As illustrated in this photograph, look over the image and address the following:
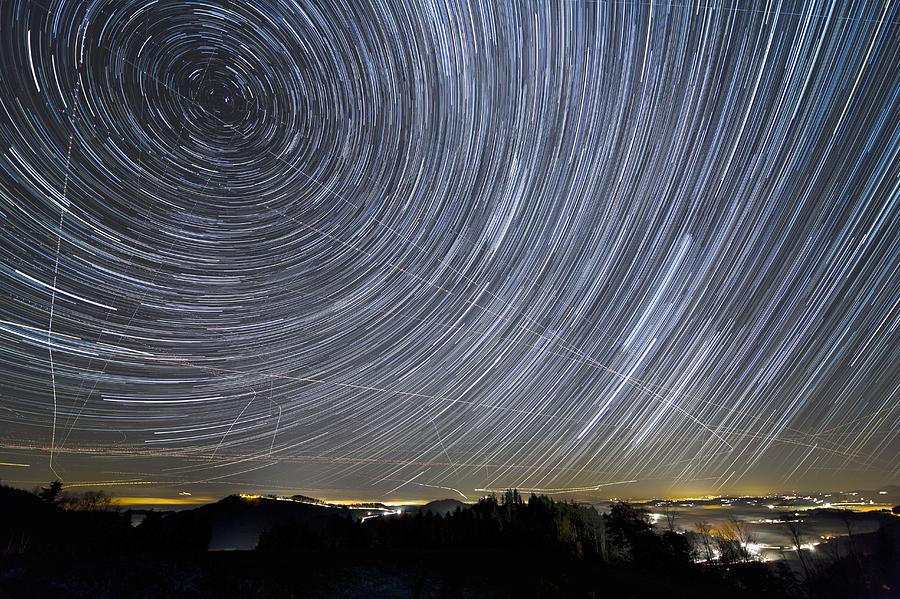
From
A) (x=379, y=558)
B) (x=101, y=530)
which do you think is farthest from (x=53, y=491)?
(x=379, y=558)

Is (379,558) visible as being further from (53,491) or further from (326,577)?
(53,491)

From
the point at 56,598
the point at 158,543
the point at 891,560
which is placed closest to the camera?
the point at 56,598

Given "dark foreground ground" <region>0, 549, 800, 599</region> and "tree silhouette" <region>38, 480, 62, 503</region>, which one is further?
"tree silhouette" <region>38, 480, 62, 503</region>

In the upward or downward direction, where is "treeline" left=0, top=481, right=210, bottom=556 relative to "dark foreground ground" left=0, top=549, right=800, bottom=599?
upward

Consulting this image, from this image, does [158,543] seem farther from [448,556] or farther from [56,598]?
[448,556]

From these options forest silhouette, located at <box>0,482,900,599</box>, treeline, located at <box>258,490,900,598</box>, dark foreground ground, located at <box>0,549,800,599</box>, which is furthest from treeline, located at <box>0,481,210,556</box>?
treeline, located at <box>258,490,900,598</box>

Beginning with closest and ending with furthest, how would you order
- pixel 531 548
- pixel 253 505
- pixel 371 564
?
1. pixel 371 564
2. pixel 531 548
3. pixel 253 505

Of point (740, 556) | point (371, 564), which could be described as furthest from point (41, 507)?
point (740, 556)

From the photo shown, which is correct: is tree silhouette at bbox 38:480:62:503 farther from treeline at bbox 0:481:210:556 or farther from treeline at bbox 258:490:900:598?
treeline at bbox 258:490:900:598
